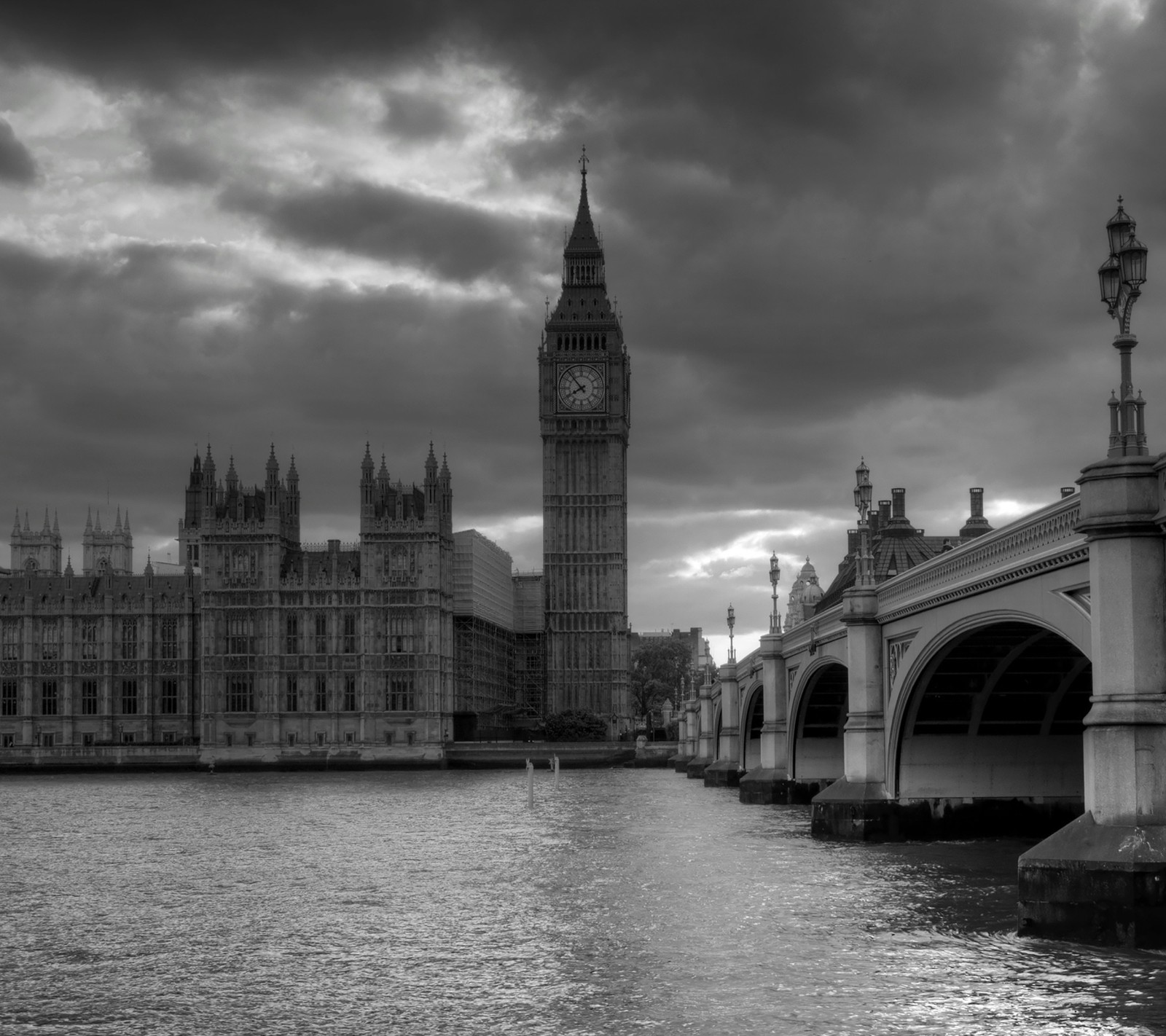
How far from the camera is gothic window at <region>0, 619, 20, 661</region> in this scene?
131000mm

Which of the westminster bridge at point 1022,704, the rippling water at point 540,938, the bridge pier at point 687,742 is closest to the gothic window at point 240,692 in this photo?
the bridge pier at point 687,742

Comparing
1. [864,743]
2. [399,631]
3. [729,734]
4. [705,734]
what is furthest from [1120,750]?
[399,631]

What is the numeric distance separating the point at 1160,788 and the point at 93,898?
20889 millimetres

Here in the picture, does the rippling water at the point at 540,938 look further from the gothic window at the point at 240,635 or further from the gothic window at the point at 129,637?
the gothic window at the point at 129,637

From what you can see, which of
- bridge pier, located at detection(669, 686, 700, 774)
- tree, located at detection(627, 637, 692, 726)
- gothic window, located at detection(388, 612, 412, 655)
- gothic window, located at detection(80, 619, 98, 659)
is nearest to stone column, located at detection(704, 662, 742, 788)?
bridge pier, located at detection(669, 686, 700, 774)

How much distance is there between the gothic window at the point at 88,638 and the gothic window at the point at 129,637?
2.10 metres

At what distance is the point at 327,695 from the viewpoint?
126 meters

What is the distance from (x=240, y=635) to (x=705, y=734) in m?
45.0

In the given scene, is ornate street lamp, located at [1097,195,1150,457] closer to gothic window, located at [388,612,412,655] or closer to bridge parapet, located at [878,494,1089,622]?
bridge parapet, located at [878,494,1089,622]

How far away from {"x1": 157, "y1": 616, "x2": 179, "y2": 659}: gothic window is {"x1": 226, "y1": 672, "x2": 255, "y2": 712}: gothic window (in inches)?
293

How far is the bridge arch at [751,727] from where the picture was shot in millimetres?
73000

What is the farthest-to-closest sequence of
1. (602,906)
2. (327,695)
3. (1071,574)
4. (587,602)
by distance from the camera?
(587,602), (327,695), (602,906), (1071,574)

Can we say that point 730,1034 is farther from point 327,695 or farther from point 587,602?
point 587,602

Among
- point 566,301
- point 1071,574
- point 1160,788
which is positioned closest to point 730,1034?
point 1160,788
